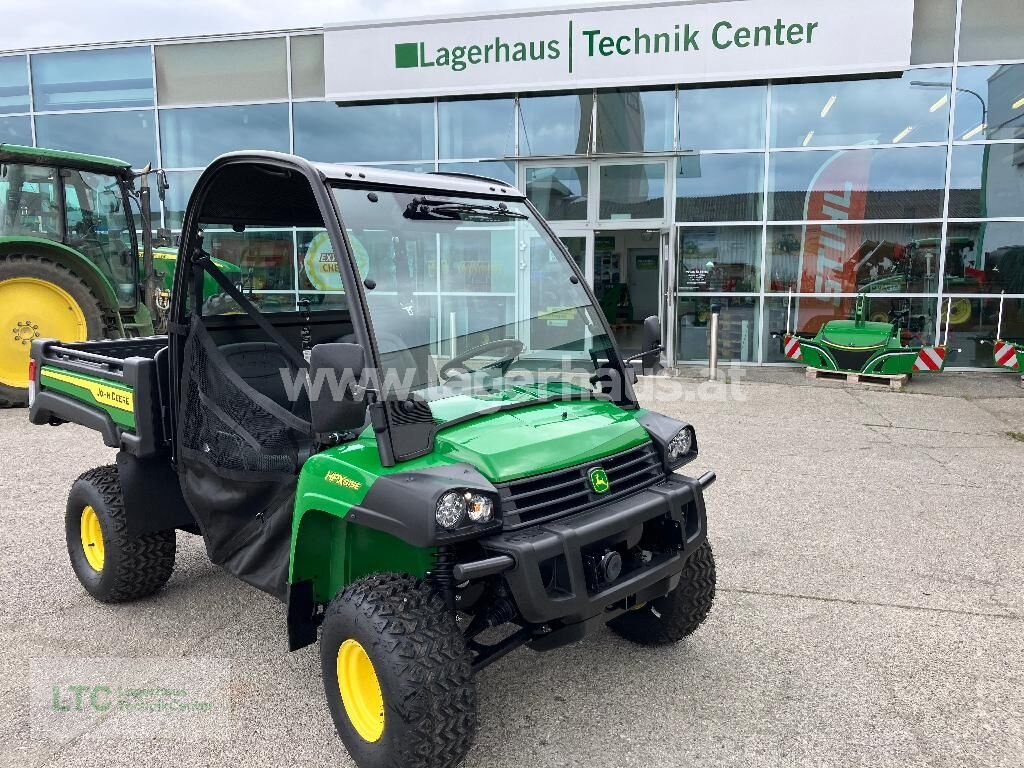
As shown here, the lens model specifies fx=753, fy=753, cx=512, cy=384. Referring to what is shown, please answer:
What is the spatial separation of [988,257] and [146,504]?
11922 millimetres

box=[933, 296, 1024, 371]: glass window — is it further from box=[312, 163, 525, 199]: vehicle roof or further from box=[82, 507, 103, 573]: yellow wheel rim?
box=[82, 507, 103, 573]: yellow wheel rim

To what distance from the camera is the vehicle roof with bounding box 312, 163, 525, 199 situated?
2.70m

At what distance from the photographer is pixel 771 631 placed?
3.50m

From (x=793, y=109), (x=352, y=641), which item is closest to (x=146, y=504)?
(x=352, y=641)

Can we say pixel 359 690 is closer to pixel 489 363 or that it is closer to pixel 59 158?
pixel 489 363

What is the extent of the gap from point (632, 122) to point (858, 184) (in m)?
3.58

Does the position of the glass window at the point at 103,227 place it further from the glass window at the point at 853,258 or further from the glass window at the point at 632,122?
the glass window at the point at 853,258

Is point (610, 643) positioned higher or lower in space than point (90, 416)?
lower

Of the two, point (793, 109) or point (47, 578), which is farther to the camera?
point (793, 109)

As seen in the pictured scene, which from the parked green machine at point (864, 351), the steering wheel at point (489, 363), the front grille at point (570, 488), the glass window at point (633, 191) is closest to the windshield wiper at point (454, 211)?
the steering wheel at point (489, 363)

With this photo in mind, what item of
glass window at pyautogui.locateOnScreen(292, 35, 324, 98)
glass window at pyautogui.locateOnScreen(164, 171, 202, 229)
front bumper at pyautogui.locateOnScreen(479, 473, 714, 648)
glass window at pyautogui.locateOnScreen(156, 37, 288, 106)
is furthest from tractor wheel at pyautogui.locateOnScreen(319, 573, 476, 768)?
glass window at pyautogui.locateOnScreen(164, 171, 202, 229)

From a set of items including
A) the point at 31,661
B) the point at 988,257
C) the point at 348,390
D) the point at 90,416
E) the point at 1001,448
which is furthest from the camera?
the point at 988,257

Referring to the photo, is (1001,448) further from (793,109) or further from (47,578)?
(47,578)

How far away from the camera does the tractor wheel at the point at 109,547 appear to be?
3.61m
